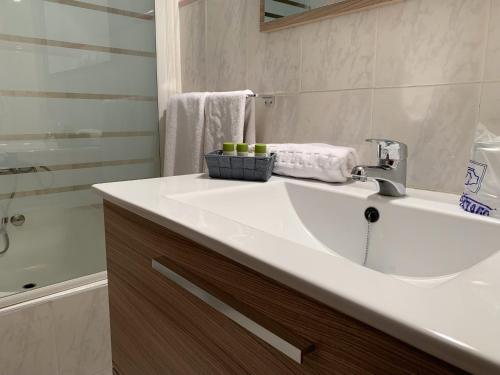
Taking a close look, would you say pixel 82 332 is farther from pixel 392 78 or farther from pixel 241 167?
pixel 392 78

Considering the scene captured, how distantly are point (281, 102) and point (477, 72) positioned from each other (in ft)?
1.73

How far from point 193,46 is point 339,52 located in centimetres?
74

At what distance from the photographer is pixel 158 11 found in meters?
1.48

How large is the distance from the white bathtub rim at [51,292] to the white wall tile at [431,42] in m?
1.17

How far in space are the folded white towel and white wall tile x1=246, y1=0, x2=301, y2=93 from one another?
0.84 ft

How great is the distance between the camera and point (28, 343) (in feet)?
3.88

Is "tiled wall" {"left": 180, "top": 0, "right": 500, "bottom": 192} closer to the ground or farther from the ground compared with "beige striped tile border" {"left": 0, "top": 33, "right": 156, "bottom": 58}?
closer to the ground

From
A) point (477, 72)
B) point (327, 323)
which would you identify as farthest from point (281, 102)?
point (327, 323)

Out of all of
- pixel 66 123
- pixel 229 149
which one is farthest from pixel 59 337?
pixel 229 149

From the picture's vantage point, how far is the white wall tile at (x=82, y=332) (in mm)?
1249

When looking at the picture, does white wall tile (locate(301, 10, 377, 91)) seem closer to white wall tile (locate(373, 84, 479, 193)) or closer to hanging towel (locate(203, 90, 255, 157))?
white wall tile (locate(373, 84, 479, 193))

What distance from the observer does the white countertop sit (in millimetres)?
247

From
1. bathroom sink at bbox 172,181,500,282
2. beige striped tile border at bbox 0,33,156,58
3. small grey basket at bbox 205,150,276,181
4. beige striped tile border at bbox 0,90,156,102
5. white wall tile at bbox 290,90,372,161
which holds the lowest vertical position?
bathroom sink at bbox 172,181,500,282

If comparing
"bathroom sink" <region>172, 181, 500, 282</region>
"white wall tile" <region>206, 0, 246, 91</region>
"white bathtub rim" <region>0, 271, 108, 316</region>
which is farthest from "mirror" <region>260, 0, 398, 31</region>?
"white bathtub rim" <region>0, 271, 108, 316</region>
